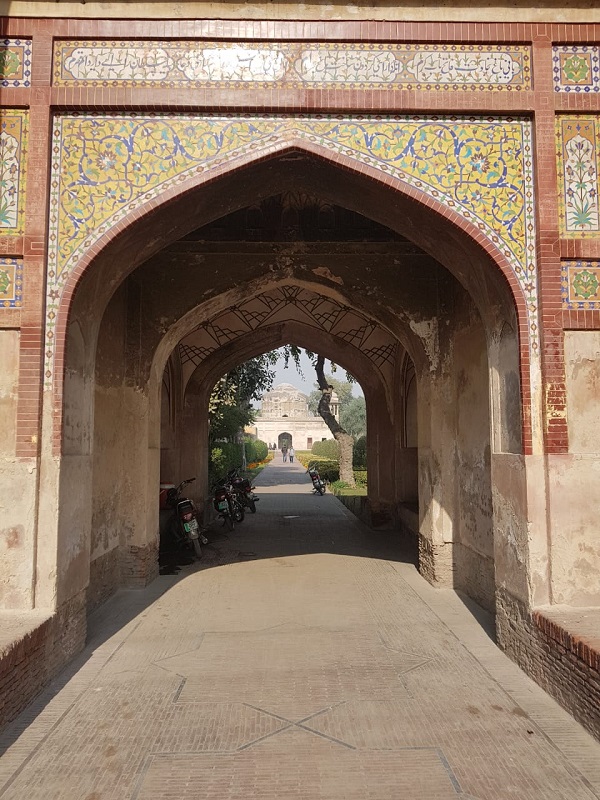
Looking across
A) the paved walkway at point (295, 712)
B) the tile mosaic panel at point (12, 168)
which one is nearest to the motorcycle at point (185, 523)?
the paved walkway at point (295, 712)

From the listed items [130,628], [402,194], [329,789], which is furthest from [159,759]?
[402,194]

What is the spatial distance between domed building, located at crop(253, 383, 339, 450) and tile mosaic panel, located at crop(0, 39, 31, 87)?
55173 mm

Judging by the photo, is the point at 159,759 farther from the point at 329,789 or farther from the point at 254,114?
Answer: the point at 254,114

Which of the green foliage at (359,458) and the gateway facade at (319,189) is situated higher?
the gateway facade at (319,189)

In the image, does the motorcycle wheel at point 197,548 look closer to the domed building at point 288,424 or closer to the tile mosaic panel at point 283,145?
the tile mosaic panel at point 283,145

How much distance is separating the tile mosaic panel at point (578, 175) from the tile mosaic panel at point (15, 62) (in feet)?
13.3

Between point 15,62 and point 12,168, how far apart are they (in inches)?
34.2

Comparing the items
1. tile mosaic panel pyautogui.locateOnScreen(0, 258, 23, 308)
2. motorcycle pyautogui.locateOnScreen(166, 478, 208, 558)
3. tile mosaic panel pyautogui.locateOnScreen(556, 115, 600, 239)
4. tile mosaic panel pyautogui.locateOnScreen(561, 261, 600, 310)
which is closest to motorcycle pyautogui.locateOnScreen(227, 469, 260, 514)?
motorcycle pyautogui.locateOnScreen(166, 478, 208, 558)

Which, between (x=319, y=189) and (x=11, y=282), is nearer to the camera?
(x=11, y=282)

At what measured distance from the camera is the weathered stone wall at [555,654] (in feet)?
11.1

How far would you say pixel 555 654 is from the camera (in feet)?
12.5

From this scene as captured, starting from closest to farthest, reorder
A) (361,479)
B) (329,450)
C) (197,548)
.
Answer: (197,548) < (361,479) < (329,450)

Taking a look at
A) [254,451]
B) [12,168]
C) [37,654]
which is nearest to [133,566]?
[37,654]

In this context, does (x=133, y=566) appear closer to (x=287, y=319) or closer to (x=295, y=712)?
(x=295, y=712)
